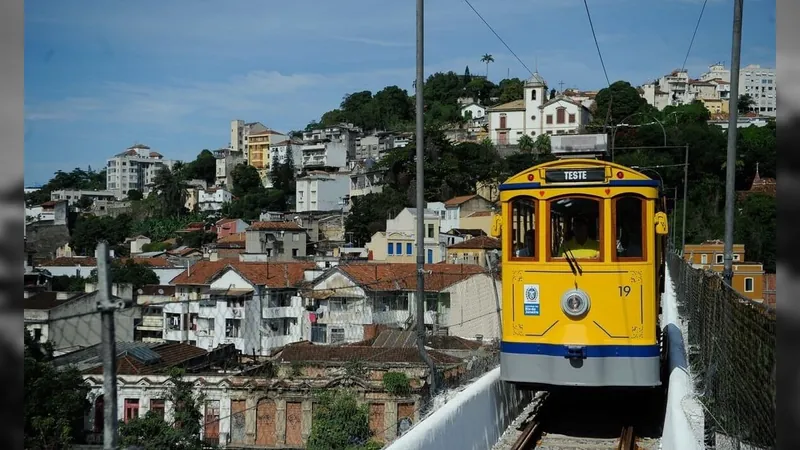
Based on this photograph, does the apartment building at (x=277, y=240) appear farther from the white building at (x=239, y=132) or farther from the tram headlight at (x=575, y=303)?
the white building at (x=239, y=132)

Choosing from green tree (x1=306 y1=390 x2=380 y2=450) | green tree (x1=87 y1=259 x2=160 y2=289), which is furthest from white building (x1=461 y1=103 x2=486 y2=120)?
green tree (x1=306 y1=390 x2=380 y2=450)

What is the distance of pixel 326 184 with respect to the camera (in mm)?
100188

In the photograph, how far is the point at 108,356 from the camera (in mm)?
3715

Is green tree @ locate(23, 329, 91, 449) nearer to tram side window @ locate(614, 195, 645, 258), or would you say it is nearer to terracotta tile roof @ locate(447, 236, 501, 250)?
tram side window @ locate(614, 195, 645, 258)

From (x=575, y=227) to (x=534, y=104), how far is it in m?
96.2

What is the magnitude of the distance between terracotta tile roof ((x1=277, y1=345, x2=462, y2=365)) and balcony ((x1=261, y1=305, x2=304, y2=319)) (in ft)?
1.11

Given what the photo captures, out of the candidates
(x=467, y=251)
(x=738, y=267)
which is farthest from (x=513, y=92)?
(x=738, y=267)

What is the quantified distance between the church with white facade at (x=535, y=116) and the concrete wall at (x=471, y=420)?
3319 inches

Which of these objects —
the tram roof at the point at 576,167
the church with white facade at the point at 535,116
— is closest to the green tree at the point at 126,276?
the tram roof at the point at 576,167

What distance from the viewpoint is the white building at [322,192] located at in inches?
3920

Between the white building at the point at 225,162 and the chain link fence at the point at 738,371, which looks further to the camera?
the white building at the point at 225,162

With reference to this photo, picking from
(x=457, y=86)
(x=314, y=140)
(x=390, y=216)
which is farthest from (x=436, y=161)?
(x=457, y=86)

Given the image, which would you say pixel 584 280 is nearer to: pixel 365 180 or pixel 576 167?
pixel 576 167

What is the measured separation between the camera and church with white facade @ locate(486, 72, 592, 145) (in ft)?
318
